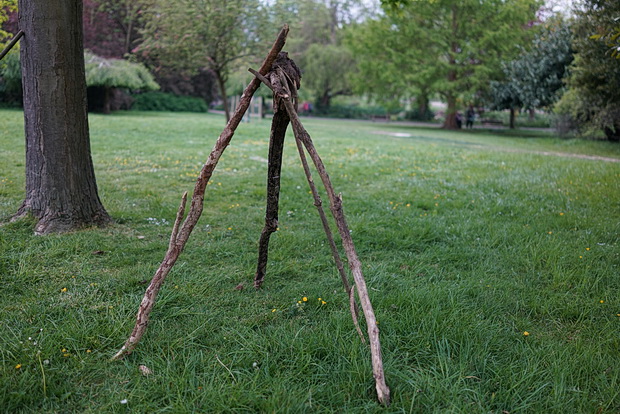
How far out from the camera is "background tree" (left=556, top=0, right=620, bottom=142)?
13391mm

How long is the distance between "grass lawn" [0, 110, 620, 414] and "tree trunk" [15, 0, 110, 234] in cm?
30

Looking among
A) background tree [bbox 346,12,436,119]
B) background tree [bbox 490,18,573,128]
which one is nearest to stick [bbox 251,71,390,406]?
background tree [bbox 490,18,573,128]

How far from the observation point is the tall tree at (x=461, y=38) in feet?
79.2

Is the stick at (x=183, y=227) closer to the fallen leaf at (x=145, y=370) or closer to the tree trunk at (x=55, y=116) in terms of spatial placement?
the fallen leaf at (x=145, y=370)

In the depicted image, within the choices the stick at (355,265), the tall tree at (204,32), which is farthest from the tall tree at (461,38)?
the stick at (355,265)

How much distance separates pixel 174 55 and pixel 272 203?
1493cm

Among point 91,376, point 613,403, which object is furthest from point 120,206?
point 613,403

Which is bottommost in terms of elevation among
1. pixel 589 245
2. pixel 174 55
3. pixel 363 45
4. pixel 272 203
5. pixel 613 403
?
pixel 613 403

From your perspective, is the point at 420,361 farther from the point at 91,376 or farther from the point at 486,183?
the point at 486,183

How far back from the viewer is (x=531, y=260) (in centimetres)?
431

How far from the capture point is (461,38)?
25.7m

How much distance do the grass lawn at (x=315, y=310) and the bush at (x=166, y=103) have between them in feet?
96.8

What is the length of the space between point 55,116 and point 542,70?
21.7 meters

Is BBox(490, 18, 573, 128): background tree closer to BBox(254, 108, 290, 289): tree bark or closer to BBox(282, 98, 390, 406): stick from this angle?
BBox(254, 108, 290, 289): tree bark
